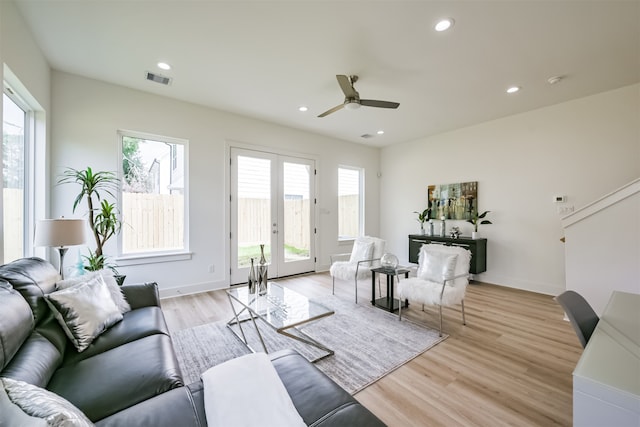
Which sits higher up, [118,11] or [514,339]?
[118,11]

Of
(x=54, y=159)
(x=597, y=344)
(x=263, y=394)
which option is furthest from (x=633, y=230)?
(x=54, y=159)

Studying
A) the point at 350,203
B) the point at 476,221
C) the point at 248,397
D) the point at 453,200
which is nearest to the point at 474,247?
the point at 476,221

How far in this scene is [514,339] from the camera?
262 centimetres

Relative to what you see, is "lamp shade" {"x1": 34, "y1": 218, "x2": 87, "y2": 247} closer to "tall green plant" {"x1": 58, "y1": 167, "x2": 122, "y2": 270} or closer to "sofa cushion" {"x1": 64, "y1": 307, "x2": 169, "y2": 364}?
"tall green plant" {"x1": 58, "y1": 167, "x2": 122, "y2": 270}

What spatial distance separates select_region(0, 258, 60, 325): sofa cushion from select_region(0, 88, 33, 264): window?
756 mm

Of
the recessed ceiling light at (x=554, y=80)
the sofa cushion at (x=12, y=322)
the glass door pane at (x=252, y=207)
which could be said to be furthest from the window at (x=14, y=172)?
the recessed ceiling light at (x=554, y=80)

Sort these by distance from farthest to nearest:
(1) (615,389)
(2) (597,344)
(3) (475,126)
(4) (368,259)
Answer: (3) (475,126), (4) (368,259), (2) (597,344), (1) (615,389)

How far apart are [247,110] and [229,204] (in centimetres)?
158

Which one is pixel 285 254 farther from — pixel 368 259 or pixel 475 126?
pixel 475 126

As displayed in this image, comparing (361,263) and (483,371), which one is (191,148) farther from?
(483,371)

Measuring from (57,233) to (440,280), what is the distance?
12.6 ft

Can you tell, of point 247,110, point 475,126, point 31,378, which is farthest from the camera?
point 475,126

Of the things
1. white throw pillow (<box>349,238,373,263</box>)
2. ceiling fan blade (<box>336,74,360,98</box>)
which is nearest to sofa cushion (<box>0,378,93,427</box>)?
ceiling fan blade (<box>336,74,360,98</box>)

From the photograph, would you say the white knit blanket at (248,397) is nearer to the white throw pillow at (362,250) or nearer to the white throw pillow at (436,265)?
the white throw pillow at (436,265)
